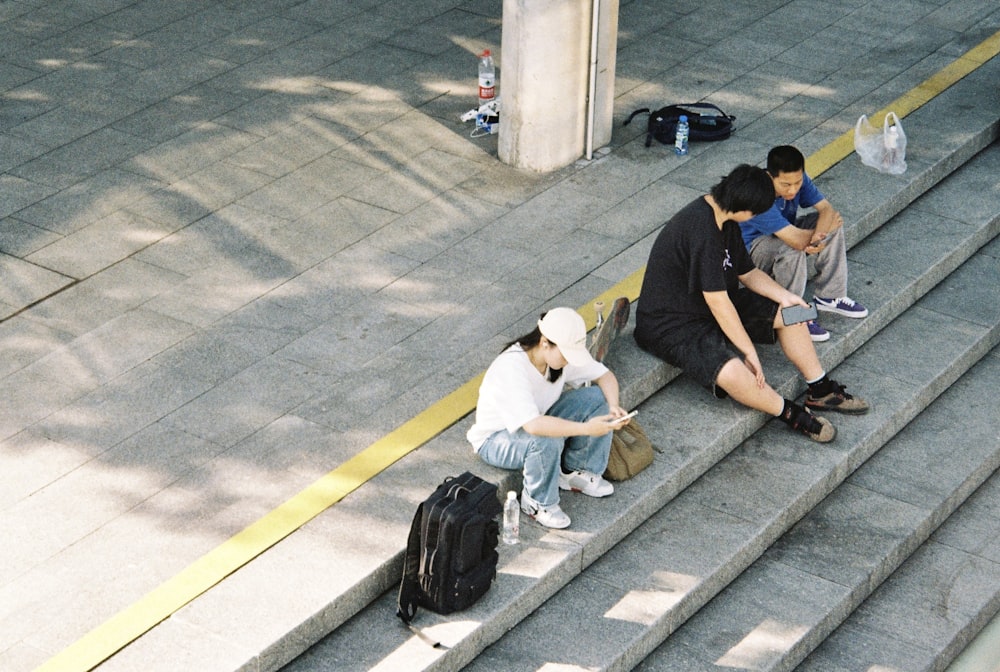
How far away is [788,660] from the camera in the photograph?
22.2ft

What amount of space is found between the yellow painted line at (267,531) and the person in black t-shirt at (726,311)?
2.14ft

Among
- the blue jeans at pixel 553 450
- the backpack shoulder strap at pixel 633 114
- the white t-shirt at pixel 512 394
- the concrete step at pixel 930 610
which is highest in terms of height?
the white t-shirt at pixel 512 394

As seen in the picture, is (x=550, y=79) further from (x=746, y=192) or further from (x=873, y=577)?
(x=873, y=577)

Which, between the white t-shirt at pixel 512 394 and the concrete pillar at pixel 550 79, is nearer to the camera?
the white t-shirt at pixel 512 394

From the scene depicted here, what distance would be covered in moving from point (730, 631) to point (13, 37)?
800 cm

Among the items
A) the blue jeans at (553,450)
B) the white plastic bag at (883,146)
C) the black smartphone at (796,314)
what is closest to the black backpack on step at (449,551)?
the blue jeans at (553,450)

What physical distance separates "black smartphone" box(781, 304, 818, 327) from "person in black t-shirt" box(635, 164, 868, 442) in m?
0.05

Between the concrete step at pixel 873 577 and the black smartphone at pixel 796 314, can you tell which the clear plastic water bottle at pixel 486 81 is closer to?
the black smartphone at pixel 796 314

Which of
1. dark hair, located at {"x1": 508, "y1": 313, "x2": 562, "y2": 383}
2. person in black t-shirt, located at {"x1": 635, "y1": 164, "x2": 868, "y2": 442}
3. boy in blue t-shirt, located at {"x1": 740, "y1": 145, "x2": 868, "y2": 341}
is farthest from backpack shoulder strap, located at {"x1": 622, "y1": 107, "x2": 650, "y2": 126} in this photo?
dark hair, located at {"x1": 508, "y1": 313, "x2": 562, "y2": 383}

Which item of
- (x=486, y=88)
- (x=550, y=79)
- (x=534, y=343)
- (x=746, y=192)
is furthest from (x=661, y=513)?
(x=486, y=88)

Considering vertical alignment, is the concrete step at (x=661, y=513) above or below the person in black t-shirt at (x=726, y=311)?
below

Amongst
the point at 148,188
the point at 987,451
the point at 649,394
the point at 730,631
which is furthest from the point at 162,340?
the point at 987,451

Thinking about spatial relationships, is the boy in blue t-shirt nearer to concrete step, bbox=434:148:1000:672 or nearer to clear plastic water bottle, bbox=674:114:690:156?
concrete step, bbox=434:148:1000:672

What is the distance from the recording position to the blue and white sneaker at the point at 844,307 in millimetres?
8547
